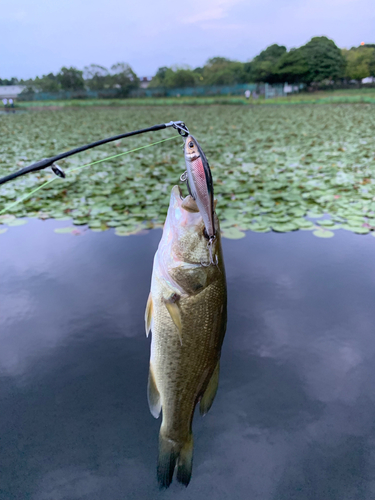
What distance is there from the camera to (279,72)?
40875 mm

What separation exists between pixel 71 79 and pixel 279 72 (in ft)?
103

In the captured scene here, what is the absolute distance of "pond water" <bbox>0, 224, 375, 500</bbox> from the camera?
1821mm

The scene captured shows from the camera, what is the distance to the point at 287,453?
6.32ft

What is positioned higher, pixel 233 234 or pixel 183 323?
pixel 183 323

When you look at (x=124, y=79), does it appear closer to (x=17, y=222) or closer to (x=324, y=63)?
(x=324, y=63)

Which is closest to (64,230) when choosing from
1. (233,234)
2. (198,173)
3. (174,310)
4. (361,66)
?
(233,234)

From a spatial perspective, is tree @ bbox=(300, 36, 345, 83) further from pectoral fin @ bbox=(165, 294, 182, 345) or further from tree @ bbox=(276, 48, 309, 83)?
pectoral fin @ bbox=(165, 294, 182, 345)

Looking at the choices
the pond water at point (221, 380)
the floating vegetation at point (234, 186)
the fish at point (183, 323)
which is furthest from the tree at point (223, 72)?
the fish at point (183, 323)

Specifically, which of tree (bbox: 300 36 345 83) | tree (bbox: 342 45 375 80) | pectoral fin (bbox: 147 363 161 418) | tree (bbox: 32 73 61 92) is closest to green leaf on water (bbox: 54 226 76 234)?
pectoral fin (bbox: 147 363 161 418)

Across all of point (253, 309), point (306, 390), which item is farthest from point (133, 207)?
point (306, 390)

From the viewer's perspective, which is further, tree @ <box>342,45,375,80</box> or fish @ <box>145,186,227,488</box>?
tree @ <box>342,45,375,80</box>

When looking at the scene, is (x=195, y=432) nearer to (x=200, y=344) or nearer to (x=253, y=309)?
(x=200, y=344)

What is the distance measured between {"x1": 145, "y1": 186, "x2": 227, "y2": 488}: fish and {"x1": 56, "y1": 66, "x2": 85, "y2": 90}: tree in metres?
59.0

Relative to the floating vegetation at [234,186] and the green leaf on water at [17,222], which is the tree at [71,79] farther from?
the green leaf on water at [17,222]
